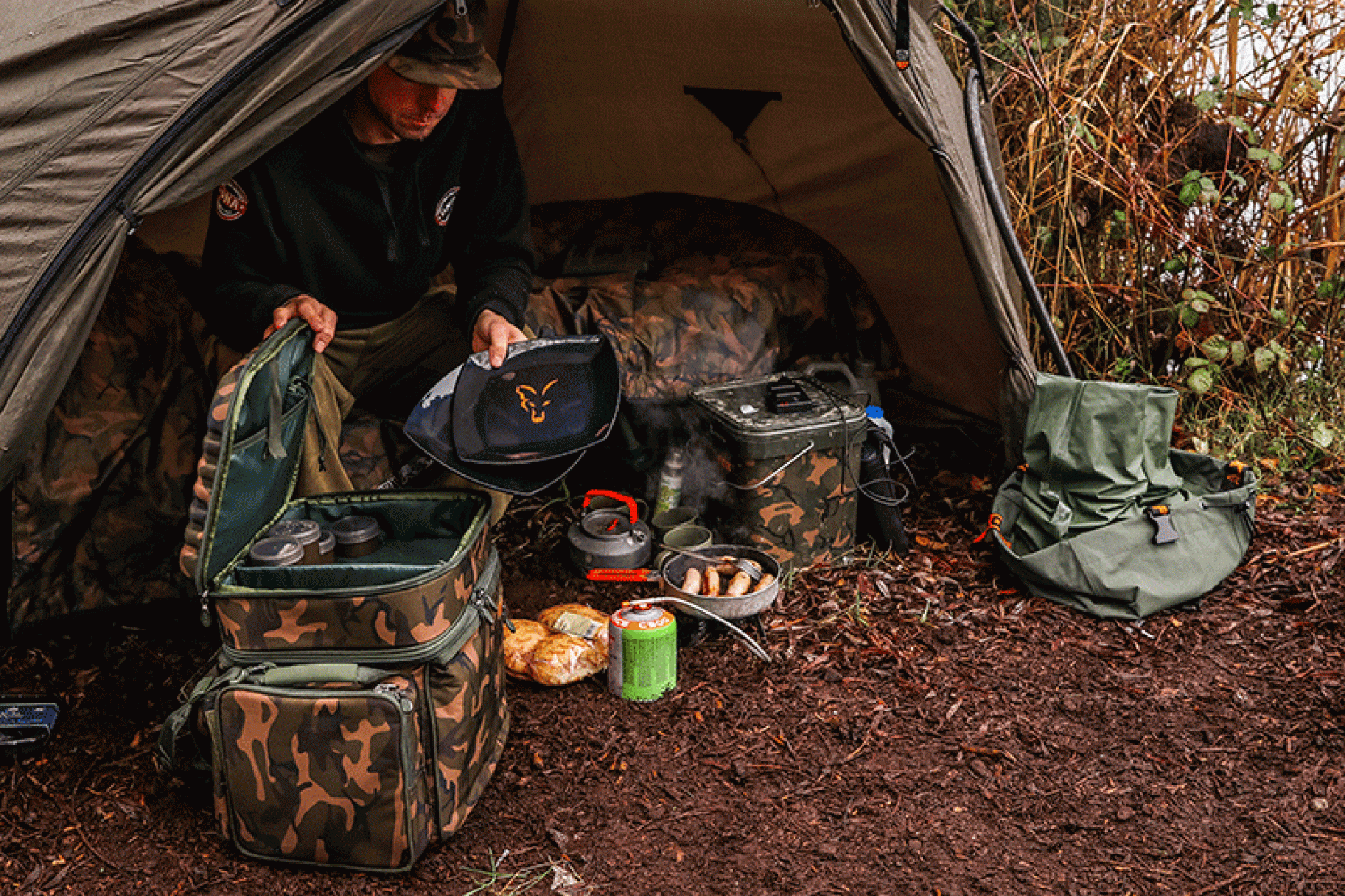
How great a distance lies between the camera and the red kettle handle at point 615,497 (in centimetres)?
369

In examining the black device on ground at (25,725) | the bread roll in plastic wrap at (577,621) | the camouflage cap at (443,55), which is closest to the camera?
the black device on ground at (25,725)

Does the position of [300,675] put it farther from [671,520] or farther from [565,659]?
[671,520]

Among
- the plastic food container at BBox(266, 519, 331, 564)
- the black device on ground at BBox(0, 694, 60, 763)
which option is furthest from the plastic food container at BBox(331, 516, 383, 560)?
the black device on ground at BBox(0, 694, 60, 763)

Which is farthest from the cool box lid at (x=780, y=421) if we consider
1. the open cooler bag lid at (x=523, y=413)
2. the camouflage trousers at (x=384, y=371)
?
the camouflage trousers at (x=384, y=371)

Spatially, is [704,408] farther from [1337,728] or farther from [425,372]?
[1337,728]

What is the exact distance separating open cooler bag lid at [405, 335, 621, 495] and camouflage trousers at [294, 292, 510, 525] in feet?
0.36

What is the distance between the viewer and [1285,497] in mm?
3938

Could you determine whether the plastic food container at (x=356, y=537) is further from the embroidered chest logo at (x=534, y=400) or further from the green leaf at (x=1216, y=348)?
the green leaf at (x=1216, y=348)

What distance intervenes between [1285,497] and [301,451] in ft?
11.1

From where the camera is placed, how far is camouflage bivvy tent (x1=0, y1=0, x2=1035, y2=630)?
7.57ft

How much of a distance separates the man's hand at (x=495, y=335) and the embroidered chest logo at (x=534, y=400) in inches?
4.2

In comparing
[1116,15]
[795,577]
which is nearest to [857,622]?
[795,577]

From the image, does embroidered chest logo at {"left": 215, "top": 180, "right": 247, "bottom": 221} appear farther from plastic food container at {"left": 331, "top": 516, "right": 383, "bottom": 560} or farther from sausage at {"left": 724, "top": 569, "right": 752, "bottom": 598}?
sausage at {"left": 724, "top": 569, "right": 752, "bottom": 598}

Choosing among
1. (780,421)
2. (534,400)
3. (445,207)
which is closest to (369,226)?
(445,207)
